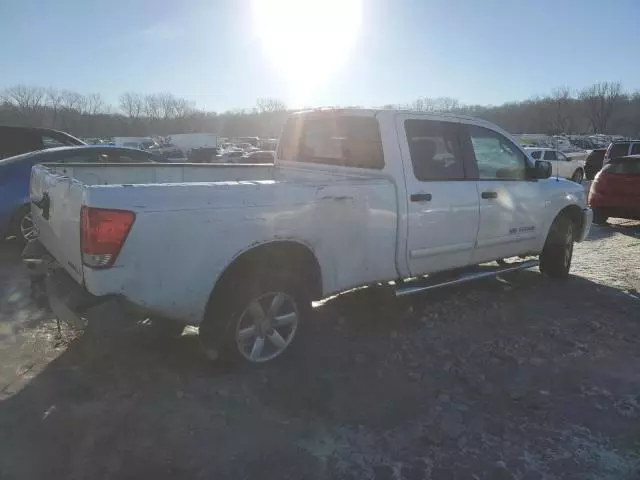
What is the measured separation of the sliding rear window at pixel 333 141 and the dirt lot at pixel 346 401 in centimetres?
149

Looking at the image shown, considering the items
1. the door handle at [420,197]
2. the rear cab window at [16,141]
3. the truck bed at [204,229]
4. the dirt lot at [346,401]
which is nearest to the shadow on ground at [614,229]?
the dirt lot at [346,401]

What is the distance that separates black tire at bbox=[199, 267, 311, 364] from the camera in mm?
3393

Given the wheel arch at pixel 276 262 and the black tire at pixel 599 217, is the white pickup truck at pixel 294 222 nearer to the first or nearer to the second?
the wheel arch at pixel 276 262

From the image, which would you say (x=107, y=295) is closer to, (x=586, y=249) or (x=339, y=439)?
(x=339, y=439)

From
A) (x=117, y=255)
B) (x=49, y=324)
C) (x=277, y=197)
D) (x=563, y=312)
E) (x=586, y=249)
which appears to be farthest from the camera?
(x=586, y=249)

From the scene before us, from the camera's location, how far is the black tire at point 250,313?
3393mm

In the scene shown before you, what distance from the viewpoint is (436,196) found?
178 inches

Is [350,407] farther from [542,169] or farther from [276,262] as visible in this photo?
[542,169]

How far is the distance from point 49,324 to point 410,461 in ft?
11.1

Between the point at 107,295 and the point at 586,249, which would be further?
the point at 586,249

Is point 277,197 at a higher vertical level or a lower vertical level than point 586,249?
higher

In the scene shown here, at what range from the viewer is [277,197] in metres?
3.43

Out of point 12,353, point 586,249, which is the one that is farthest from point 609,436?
point 586,249

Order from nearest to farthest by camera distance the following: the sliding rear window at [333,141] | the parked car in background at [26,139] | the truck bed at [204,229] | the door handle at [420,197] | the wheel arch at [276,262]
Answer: the truck bed at [204,229]
the wheel arch at [276,262]
the door handle at [420,197]
the sliding rear window at [333,141]
the parked car in background at [26,139]
